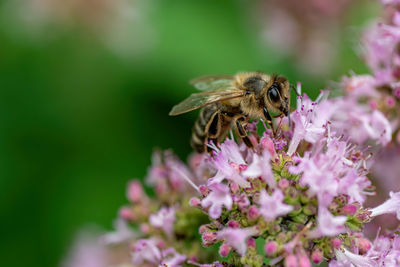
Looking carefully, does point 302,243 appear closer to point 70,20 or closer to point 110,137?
point 110,137

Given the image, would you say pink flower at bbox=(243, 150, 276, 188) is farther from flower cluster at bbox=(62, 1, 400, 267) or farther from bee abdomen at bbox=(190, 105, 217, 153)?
bee abdomen at bbox=(190, 105, 217, 153)

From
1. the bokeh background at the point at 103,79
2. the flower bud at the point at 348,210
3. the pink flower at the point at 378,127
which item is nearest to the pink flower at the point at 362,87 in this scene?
the pink flower at the point at 378,127

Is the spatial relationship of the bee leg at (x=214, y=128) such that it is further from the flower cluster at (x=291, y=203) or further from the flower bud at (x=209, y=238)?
the flower bud at (x=209, y=238)

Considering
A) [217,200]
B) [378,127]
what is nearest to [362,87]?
[378,127]

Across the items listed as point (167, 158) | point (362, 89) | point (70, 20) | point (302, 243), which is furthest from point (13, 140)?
point (302, 243)

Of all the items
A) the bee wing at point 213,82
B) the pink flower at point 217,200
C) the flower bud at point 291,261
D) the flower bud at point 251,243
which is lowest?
the flower bud at point 291,261

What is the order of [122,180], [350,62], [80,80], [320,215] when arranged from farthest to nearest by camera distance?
[80,80] → [122,180] → [350,62] → [320,215]
